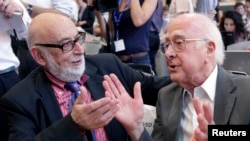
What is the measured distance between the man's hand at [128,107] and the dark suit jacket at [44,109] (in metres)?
0.05

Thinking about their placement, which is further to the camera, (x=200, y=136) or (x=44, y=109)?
(x=44, y=109)

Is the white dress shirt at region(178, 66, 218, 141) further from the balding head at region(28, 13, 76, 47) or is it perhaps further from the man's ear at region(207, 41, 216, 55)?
the balding head at region(28, 13, 76, 47)

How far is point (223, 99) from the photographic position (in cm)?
179

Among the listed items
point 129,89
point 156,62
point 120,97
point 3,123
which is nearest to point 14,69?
point 3,123

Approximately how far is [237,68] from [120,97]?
1456mm

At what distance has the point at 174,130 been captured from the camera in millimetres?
1893

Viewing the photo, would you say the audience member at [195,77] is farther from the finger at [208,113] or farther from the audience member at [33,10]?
the audience member at [33,10]

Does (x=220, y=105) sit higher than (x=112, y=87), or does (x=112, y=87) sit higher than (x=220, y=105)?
(x=112, y=87)

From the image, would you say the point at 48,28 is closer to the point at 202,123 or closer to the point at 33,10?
the point at 33,10

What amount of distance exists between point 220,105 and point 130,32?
1650mm

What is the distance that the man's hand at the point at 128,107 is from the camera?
1650 mm

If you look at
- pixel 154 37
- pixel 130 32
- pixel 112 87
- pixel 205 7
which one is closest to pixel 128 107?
pixel 112 87

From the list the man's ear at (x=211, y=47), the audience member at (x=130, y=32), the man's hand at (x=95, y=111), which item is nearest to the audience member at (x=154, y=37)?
the audience member at (x=130, y=32)

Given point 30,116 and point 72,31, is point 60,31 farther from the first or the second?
point 30,116
